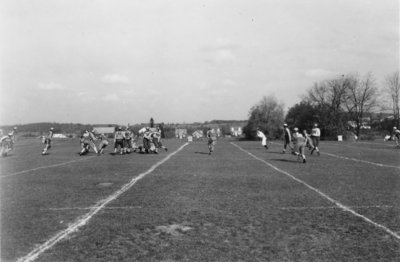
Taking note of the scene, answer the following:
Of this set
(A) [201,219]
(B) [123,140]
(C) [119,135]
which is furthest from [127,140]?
(A) [201,219]

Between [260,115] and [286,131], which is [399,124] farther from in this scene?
[286,131]

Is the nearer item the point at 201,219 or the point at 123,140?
the point at 201,219

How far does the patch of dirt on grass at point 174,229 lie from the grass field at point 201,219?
18 mm

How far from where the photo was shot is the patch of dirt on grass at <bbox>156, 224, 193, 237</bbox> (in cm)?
689

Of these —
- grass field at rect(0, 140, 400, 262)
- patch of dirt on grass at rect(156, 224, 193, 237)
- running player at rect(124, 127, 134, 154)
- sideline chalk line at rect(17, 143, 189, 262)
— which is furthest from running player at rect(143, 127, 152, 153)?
patch of dirt on grass at rect(156, 224, 193, 237)

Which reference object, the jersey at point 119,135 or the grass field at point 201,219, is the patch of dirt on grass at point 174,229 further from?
the jersey at point 119,135

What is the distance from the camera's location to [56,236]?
263 inches

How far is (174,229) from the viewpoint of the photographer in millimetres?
7156

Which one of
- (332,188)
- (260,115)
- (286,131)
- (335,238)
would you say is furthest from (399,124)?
(335,238)

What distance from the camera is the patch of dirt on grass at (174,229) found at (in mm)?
6891

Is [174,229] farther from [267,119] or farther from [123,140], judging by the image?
[267,119]

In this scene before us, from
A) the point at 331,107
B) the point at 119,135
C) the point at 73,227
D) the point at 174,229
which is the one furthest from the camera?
the point at 331,107

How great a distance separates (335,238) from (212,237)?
1989 mm

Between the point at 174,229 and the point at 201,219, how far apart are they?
2.84ft
